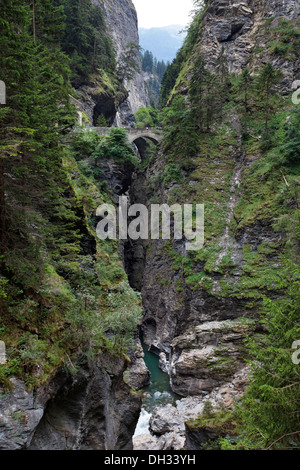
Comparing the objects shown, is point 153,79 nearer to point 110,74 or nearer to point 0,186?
point 110,74

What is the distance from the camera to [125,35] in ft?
218

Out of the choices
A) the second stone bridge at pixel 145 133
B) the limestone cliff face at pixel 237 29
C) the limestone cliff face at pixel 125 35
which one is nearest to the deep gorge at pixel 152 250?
the limestone cliff face at pixel 237 29

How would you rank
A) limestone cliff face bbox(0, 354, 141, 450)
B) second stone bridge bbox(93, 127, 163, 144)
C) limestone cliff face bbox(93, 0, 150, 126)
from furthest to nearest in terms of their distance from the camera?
limestone cliff face bbox(93, 0, 150, 126)
second stone bridge bbox(93, 127, 163, 144)
limestone cliff face bbox(0, 354, 141, 450)

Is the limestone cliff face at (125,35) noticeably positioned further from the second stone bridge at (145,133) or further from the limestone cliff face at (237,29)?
the limestone cliff face at (237,29)

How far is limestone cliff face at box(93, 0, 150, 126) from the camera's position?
57688mm

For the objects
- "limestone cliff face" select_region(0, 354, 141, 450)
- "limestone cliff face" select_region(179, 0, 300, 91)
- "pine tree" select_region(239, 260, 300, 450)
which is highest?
"limestone cliff face" select_region(179, 0, 300, 91)

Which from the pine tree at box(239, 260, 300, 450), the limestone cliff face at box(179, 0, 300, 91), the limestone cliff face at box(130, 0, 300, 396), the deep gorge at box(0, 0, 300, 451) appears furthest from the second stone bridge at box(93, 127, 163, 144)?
the pine tree at box(239, 260, 300, 450)

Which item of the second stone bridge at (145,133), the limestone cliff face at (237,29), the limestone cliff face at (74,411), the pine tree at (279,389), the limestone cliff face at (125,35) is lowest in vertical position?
the limestone cliff face at (74,411)

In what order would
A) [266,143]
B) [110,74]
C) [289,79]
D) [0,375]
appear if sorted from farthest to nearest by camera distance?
[110,74]
[289,79]
[266,143]
[0,375]

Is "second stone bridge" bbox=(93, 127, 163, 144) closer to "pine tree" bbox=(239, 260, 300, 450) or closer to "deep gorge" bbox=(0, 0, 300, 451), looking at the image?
"deep gorge" bbox=(0, 0, 300, 451)

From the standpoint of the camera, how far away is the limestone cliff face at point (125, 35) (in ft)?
189
